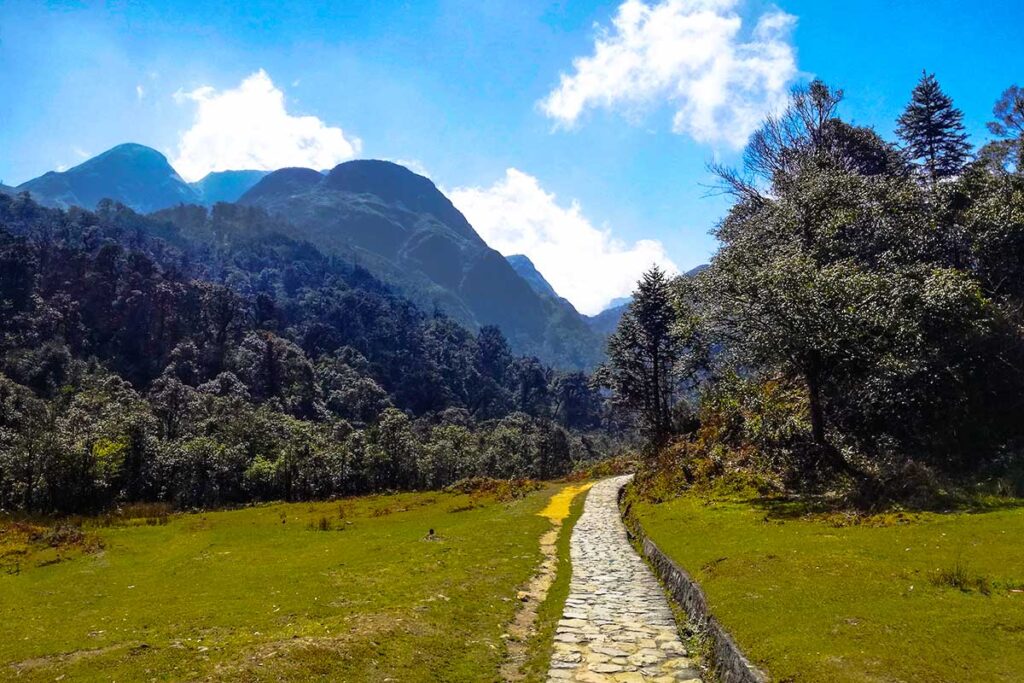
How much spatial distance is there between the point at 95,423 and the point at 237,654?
84373mm

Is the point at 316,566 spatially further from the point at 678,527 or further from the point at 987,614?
the point at 987,614

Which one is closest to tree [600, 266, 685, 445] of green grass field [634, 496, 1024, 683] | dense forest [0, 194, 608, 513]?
green grass field [634, 496, 1024, 683]

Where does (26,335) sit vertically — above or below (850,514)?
above

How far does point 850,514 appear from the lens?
25.1m

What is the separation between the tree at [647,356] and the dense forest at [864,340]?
45.5 feet

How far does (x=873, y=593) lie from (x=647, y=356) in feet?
187

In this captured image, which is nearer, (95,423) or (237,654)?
(237,654)

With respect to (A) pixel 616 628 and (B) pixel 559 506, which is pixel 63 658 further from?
(B) pixel 559 506

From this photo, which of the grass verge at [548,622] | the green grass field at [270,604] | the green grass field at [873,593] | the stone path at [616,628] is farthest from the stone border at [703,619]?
the green grass field at [270,604]

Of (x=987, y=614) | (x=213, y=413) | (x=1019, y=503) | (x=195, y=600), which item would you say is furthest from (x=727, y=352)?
(x=213, y=413)

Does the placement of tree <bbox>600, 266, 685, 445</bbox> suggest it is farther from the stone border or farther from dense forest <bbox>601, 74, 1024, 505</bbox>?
the stone border

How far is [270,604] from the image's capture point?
1806 cm

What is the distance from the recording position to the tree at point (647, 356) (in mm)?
63031

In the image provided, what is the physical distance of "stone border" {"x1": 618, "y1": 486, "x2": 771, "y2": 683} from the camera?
1106 cm
